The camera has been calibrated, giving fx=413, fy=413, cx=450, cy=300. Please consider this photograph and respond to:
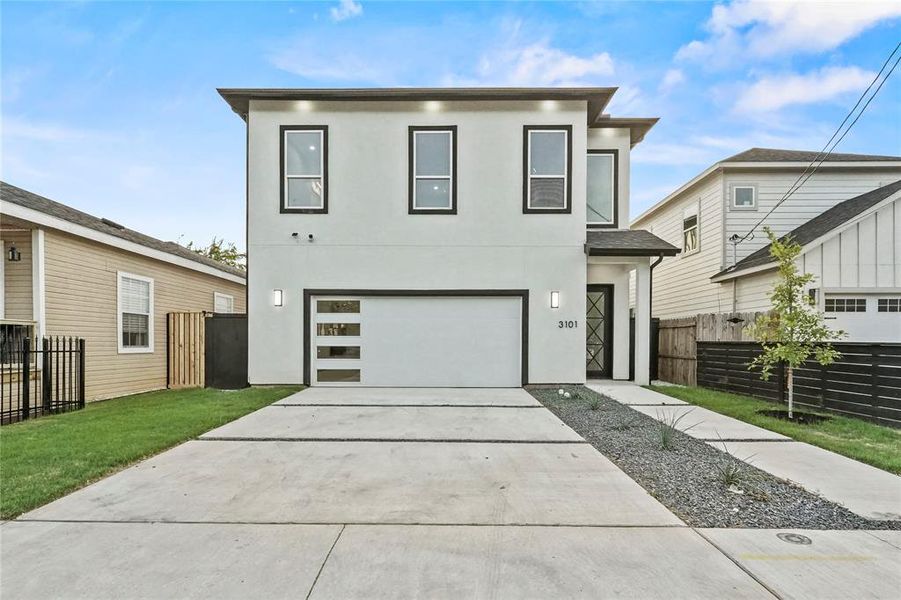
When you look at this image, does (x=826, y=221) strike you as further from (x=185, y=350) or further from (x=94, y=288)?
(x=94, y=288)

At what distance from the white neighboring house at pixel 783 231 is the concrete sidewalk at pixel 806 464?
19.4 feet

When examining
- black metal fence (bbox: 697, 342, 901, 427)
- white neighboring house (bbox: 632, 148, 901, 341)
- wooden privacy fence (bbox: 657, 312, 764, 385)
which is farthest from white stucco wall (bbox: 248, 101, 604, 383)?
white neighboring house (bbox: 632, 148, 901, 341)

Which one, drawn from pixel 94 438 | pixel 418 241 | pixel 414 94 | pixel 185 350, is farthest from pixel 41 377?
pixel 414 94

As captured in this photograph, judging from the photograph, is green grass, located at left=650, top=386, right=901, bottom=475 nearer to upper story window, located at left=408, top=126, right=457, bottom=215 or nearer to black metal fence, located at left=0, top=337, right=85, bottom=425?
upper story window, located at left=408, top=126, right=457, bottom=215

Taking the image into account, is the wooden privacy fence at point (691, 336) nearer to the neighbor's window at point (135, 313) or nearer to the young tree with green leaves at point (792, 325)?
the young tree with green leaves at point (792, 325)

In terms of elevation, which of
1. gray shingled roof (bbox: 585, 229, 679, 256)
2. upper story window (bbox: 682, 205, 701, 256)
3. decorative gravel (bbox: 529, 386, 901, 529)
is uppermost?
upper story window (bbox: 682, 205, 701, 256)

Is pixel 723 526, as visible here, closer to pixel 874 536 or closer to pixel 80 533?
pixel 874 536

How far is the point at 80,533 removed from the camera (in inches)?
102

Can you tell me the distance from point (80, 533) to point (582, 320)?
7.98 meters

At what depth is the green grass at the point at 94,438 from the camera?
10.8 feet

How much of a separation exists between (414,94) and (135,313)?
7.70 meters

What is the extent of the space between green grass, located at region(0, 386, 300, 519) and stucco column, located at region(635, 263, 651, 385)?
7300 mm

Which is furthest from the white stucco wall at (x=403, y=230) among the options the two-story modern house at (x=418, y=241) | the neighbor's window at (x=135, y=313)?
the neighbor's window at (x=135, y=313)

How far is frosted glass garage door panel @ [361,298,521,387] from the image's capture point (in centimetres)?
874
